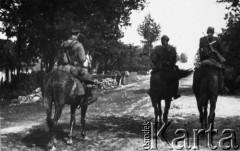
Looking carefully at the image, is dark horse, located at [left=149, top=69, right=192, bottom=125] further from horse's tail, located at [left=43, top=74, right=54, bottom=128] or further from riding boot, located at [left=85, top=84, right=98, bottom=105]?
horse's tail, located at [left=43, top=74, right=54, bottom=128]

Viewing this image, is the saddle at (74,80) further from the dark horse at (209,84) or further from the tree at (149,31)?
the tree at (149,31)

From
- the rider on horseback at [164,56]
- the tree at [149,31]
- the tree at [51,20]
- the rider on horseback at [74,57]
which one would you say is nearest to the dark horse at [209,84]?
the rider on horseback at [164,56]

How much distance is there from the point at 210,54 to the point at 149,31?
310ft

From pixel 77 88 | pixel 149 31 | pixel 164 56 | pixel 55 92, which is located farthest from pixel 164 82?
pixel 149 31

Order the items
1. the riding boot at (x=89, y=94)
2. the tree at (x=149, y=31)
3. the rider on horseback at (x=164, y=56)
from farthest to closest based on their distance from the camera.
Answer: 1. the tree at (x=149, y=31)
2. the rider on horseback at (x=164, y=56)
3. the riding boot at (x=89, y=94)

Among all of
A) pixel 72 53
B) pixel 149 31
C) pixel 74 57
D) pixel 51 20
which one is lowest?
pixel 74 57

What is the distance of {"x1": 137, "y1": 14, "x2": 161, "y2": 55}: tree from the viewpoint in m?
101

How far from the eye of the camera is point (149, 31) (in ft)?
334

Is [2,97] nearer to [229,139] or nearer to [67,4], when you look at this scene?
[67,4]

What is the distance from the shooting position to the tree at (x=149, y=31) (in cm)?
10131

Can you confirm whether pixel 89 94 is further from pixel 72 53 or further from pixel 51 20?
pixel 51 20

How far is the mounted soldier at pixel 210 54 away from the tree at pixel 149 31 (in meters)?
91.3

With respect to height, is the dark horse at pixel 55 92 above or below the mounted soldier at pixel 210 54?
below

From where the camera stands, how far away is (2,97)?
23172 mm
